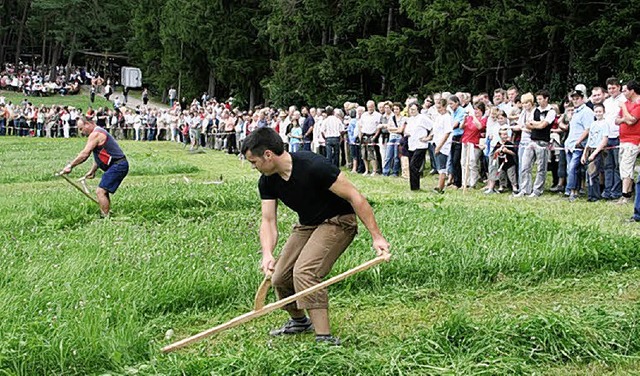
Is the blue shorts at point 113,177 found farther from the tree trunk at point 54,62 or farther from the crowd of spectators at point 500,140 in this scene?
the tree trunk at point 54,62

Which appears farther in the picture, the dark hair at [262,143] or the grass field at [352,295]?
the dark hair at [262,143]

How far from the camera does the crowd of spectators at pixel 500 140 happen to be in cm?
1317

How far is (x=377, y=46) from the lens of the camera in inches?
1215


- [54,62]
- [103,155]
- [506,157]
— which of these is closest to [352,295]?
[103,155]

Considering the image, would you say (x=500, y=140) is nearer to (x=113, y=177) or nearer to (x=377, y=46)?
(x=113, y=177)

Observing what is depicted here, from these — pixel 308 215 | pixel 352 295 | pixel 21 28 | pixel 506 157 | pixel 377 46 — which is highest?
pixel 21 28

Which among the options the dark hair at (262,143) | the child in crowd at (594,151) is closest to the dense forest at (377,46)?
the child in crowd at (594,151)

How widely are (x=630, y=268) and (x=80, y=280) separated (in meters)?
5.59

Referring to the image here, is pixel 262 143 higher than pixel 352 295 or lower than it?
higher

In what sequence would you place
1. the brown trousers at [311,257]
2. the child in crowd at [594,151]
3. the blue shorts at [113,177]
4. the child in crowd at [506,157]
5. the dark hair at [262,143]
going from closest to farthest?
the dark hair at [262,143] → the brown trousers at [311,257] → the blue shorts at [113,177] → the child in crowd at [594,151] → the child in crowd at [506,157]

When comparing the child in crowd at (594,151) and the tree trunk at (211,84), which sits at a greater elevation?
the tree trunk at (211,84)

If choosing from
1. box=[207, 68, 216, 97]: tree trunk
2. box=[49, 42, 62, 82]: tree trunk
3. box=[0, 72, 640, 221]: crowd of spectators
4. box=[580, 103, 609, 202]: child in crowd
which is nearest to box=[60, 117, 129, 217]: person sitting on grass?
box=[0, 72, 640, 221]: crowd of spectators

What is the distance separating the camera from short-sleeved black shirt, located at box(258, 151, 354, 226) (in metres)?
5.99

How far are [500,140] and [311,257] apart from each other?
32.8 feet
